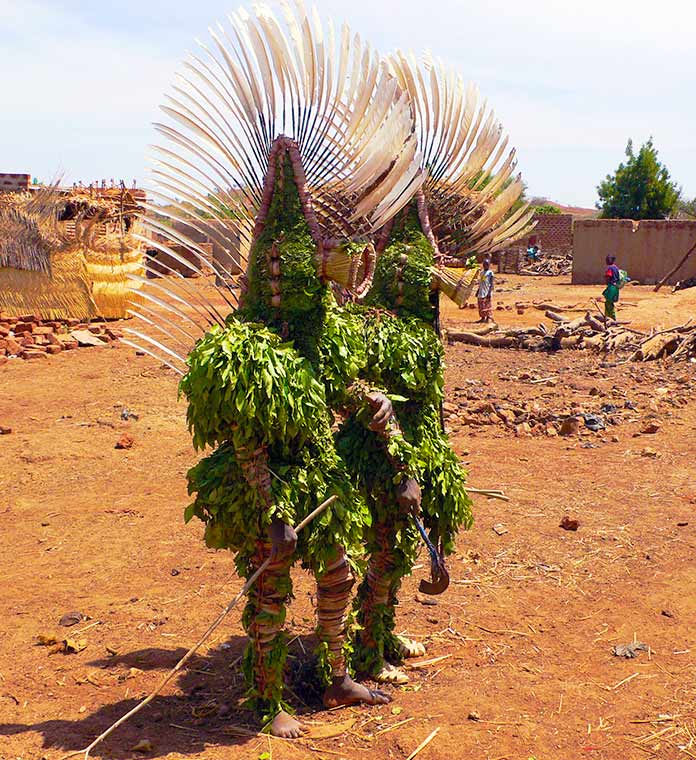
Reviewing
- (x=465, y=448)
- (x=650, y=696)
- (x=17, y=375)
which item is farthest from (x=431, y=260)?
(x=17, y=375)

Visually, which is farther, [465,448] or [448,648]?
[465,448]

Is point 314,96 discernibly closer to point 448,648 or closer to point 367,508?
point 367,508

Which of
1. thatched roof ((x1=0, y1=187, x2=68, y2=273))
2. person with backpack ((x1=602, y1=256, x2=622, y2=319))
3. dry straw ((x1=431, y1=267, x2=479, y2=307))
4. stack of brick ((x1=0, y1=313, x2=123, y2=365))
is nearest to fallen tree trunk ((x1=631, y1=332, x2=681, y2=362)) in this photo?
person with backpack ((x1=602, y1=256, x2=622, y2=319))

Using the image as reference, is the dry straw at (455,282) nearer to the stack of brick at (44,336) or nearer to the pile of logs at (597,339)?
the pile of logs at (597,339)

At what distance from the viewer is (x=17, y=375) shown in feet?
41.4

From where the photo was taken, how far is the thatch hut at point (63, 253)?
52.0 ft

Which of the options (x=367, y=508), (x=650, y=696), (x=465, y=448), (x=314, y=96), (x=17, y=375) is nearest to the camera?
(x=314, y=96)

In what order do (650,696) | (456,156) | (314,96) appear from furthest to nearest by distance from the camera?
1. (456,156)
2. (650,696)
3. (314,96)

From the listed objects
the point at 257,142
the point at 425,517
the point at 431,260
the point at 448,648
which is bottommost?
the point at 448,648

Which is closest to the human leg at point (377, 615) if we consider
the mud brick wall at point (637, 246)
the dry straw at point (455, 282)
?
the dry straw at point (455, 282)

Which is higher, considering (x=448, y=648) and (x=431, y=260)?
(x=431, y=260)

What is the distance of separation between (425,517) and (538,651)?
1148mm

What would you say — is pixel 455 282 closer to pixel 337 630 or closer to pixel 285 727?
pixel 337 630

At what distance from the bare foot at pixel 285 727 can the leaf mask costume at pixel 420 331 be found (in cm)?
56
